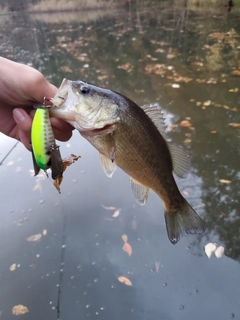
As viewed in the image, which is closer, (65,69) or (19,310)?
(19,310)

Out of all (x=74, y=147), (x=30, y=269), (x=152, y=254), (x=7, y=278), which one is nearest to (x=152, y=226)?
(x=152, y=254)

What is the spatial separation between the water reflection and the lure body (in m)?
2.08

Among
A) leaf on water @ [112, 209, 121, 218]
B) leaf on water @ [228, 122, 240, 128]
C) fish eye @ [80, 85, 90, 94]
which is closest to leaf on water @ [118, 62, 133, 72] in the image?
leaf on water @ [228, 122, 240, 128]

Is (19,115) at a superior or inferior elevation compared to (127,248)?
superior

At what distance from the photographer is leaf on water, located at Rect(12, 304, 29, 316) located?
100 inches

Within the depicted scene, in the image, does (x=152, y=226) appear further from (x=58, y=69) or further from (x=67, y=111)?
(x=58, y=69)

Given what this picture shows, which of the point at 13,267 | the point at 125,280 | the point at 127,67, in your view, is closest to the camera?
the point at 125,280

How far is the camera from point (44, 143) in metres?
1.60

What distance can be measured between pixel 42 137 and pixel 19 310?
1.70 meters

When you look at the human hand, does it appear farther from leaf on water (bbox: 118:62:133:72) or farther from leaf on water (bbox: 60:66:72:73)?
leaf on water (bbox: 60:66:72:73)

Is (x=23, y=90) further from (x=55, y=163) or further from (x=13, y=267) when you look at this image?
(x=13, y=267)

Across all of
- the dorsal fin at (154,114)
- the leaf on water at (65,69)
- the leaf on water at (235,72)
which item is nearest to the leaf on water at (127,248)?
the dorsal fin at (154,114)

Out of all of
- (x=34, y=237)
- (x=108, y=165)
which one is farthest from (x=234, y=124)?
(x=108, y=165)

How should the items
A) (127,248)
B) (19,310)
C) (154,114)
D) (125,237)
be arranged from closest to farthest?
(154,114)
(19,310)
(127,248)
(125,237)
